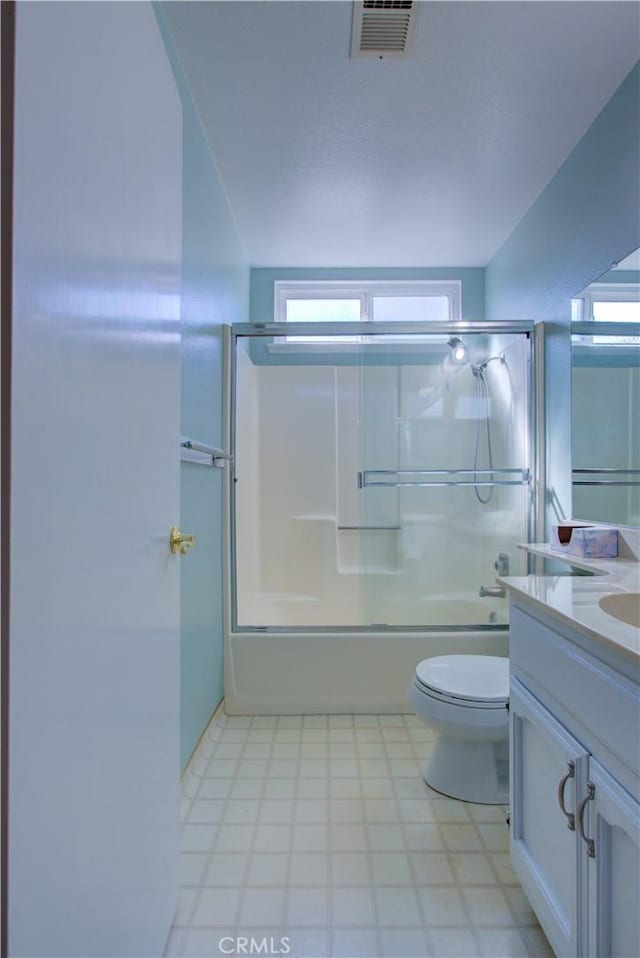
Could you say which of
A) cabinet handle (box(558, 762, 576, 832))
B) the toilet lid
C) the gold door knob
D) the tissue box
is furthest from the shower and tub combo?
cabinet handle (box(558, 762, 576, 832))

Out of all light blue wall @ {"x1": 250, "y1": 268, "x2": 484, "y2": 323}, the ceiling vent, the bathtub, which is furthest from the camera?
light blue wall @ {"x1": 250, "y1": 268, "x2": 484, "y2": 323}

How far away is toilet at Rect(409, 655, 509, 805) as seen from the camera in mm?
1591

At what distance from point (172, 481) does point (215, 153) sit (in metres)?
1.57

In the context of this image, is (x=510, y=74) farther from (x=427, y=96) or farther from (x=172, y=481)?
(x=172, y=481)

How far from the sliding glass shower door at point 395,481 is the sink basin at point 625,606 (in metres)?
1.34

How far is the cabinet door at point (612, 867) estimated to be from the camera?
0.73m

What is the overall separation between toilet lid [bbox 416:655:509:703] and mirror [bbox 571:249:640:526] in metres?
0.68

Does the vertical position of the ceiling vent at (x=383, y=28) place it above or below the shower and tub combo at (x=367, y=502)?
above

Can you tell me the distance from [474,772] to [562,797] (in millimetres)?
863

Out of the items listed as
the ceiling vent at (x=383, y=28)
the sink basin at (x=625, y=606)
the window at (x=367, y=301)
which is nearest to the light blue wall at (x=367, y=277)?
the window at (x=367, y=301)

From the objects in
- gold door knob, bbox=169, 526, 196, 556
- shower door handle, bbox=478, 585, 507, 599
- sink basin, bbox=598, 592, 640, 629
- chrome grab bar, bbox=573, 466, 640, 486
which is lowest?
shower door handle, bbox=478, 585, 507, 599

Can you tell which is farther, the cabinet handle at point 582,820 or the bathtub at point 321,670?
the bathtub at point 321,670

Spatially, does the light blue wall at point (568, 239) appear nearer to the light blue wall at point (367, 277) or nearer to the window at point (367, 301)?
the light blue wall at point (367, 277)

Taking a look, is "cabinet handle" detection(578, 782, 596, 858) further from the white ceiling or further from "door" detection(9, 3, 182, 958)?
the white ceiling
